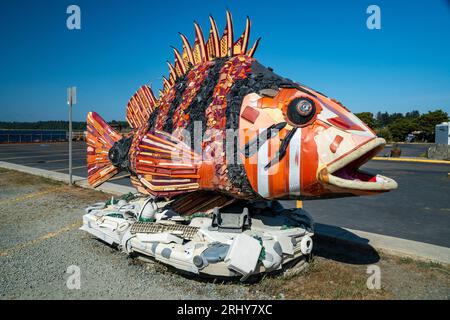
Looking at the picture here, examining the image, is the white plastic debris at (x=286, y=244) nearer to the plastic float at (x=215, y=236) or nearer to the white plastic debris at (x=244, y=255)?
the plastic float at (x=215, y=236)

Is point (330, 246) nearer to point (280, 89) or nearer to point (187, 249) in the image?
point (187, 249)

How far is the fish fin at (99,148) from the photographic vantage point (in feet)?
17.1

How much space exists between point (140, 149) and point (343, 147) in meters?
2.54

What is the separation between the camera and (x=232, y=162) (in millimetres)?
3568

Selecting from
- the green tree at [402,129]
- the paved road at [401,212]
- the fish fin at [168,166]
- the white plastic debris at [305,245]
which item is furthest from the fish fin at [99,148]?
the green tree at [402,129]

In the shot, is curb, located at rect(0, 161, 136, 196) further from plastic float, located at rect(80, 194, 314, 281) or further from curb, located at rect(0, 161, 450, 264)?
curb, located at rect(0, 161, 450, 264)

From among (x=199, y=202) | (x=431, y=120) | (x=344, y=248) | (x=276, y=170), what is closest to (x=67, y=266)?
(x=199, y=202)

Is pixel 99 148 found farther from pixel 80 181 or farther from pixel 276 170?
pixel 80 181

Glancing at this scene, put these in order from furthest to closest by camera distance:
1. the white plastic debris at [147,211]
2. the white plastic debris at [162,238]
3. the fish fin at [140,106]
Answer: the fish fin at [140,106] < the white plastic debris at [147,211] < the white plastic debris at [162,238]

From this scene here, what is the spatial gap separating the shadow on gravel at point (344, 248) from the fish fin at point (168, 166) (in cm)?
248

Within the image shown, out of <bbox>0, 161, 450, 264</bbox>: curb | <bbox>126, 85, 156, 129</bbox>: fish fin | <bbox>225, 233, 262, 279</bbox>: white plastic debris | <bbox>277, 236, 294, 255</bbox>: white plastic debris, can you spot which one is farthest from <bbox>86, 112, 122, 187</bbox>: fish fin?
<bbox>0, 161, 450, 264</bbox>: curb

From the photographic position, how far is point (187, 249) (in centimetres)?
381
